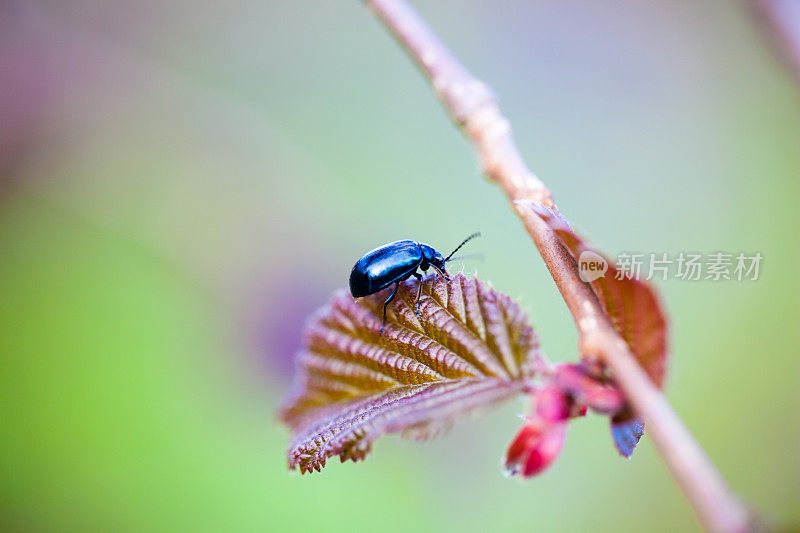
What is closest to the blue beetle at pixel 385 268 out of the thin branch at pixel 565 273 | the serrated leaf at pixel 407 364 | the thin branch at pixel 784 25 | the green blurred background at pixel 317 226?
the serrated leaf at pixel 407 364

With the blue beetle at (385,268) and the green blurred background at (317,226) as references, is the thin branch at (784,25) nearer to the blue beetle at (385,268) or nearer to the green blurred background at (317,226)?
the blue beetle at (385,268)

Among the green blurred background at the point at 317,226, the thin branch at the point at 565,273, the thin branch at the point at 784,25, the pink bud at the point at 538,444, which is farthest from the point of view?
the green blurred background at the point at 317,226

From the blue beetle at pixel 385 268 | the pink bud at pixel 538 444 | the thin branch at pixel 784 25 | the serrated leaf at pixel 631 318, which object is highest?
the thin branch at pixel 784 25

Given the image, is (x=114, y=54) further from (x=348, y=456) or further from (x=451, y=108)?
(x=348, y=456)

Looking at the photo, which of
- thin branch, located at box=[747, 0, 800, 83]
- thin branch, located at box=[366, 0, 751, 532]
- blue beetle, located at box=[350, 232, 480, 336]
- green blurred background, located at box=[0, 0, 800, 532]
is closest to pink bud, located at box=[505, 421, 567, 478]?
thin branch, located at box=[366, 0, 751, 532]

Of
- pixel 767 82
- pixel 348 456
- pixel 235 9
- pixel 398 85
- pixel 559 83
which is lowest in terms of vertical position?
pixel 348 456

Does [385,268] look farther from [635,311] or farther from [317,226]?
[317,226]

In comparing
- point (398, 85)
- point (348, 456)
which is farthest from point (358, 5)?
point (348, 456)
